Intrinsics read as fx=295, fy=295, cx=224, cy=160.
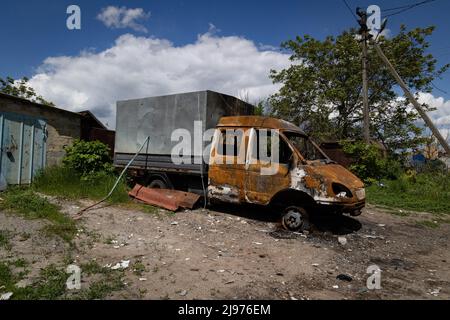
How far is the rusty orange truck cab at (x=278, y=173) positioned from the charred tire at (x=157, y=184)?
4.88 ft

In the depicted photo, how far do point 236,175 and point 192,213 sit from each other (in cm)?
142

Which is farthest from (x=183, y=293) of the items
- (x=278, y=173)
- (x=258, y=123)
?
(x=258, y=123)

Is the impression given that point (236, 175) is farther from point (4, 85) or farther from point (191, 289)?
point (4, 85)

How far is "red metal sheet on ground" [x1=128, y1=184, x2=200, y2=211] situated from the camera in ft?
22.7

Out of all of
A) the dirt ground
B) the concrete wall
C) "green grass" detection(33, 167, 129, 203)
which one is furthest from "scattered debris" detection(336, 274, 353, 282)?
the concrete wall

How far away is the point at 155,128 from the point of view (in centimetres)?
765

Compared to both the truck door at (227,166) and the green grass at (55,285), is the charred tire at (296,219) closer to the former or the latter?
the truck door at (227,166)

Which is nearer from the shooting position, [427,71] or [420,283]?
[420,283]

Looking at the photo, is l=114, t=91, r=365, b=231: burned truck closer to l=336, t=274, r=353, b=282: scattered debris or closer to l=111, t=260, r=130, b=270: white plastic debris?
l=336, t=274, r=353, b=282: scattered debris

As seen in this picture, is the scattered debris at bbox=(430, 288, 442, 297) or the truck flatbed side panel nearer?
the scattered debris at bbox=(430, 288, 442, 297)

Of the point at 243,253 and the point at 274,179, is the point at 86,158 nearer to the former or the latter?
the point at 274,179

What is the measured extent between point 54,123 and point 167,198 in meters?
5.48

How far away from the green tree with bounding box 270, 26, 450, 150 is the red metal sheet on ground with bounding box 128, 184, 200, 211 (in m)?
12.0
